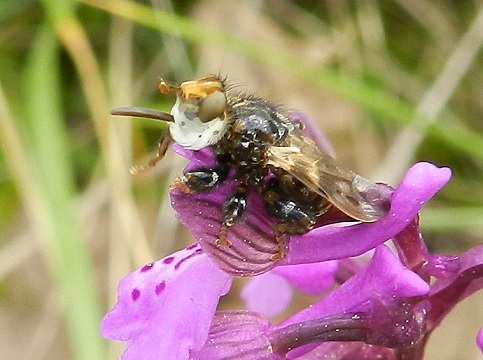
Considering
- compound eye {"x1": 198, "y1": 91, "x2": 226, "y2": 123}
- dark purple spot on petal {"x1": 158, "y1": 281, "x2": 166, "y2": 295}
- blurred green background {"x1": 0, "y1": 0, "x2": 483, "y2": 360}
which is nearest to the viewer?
compound eye {"x1": 198, "y1": 91, "x2": 226, "y2": 123}

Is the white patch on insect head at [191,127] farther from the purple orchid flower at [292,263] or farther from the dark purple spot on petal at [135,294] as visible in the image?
the dark purple spot on petal at [135,294]

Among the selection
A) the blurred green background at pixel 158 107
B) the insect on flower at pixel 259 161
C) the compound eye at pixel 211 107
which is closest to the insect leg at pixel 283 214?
the insect on flower at pixel 259 161

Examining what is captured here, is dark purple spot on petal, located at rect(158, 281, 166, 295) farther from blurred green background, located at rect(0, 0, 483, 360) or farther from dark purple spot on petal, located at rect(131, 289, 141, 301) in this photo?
blurred green background, located at rect(0, 0, 483, 360)

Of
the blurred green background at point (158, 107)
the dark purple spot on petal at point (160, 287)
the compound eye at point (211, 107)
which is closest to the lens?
the compound eye at point (211, 107)

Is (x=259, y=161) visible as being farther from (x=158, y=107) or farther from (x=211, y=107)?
(x=158, y=107)

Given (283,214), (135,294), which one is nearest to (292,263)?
(283,214)

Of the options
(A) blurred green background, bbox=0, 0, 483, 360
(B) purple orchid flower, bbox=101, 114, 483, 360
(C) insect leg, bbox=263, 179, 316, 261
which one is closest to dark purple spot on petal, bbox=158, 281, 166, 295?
(B) purple orchid flower, bbox=101, 114, 483, 360
